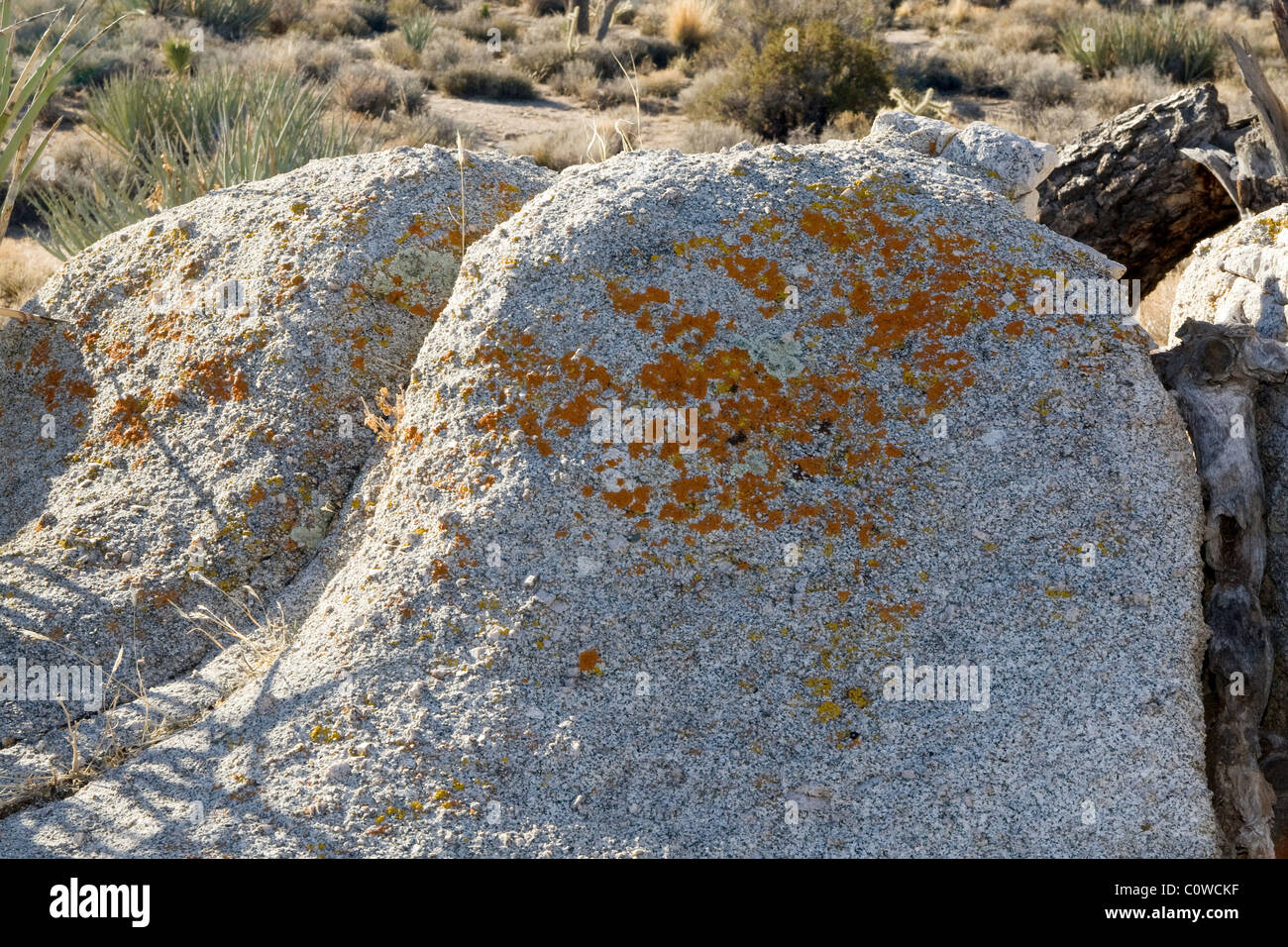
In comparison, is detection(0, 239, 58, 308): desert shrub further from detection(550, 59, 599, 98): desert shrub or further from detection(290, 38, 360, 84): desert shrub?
detection(550, 59, 599, 98): desert shrub

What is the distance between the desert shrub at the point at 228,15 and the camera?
59.8 ft

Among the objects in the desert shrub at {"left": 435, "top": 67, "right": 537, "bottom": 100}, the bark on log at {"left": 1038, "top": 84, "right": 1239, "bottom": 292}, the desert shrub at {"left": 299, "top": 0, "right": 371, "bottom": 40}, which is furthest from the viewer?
the desert shrub at {"left": 299, "top": 0, "right": 371, "bottom": 40}

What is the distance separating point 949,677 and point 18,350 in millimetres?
4076

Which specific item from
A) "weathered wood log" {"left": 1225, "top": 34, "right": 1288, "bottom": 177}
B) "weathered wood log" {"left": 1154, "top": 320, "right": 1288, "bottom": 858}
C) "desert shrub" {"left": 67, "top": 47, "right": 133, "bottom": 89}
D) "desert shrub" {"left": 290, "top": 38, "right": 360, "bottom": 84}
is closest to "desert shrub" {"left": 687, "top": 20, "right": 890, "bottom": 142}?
"desert shrub" {"left": 290, "top": 38, "right": 360, "bottom": 84}

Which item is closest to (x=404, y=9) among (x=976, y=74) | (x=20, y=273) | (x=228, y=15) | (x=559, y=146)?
(x=228, y=15)

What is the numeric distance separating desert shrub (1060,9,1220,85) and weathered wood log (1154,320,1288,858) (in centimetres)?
1420

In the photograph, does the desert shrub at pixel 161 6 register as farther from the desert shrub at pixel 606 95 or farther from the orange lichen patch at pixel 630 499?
the orange lichen patch at pixel 630 499

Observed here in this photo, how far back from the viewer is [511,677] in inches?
121

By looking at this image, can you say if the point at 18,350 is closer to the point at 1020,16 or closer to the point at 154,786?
the point at 154,786

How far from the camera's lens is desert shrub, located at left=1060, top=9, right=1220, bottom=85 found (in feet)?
53.4

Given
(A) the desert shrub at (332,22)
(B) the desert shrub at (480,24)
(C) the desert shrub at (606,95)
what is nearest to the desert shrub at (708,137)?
(C) the desert shrub at (606,95)

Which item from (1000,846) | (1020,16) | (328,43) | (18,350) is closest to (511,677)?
(1000,846)

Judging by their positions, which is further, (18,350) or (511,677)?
(18,350)
